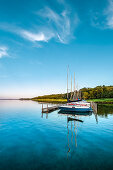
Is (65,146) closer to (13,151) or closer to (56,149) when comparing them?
(56,149)

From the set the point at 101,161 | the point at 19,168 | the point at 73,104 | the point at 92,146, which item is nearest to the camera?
the point at 19,168

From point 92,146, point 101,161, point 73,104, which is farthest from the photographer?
point 73,104

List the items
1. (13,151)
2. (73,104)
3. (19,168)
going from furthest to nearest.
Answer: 1. (73,104)
2. (13,151)
3. (19,168)

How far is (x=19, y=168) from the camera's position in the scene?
771 cm

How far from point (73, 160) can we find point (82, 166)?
977 mm

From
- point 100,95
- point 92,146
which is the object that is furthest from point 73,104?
point 100,95

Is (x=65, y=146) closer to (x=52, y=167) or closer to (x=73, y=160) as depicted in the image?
(x=73, y=160)

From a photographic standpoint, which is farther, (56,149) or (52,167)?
(56,149)

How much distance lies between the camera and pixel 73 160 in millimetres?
8656

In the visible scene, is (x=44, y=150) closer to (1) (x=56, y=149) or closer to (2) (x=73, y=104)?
(1) (x=56, y=149)

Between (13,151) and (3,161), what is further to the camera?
(13,151)

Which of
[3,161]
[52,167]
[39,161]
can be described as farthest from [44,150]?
[3,161]

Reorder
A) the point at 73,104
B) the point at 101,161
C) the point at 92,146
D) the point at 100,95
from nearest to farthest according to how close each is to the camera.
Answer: the point at 101,161, the point at 92,146, the point at 73,104, the point at 100,95

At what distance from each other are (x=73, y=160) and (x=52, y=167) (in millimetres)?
1956
